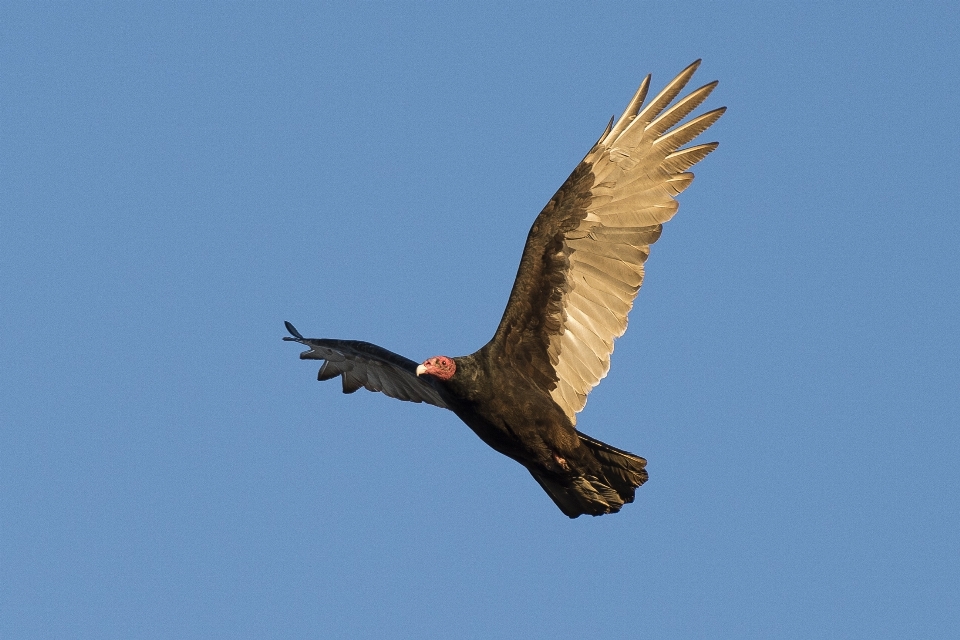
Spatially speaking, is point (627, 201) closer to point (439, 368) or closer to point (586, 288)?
point (586, 288)

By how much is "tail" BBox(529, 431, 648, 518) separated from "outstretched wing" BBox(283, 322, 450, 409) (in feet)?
2.97

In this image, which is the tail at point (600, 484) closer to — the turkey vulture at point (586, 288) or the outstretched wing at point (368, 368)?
the turkey vulture at point (586, 288)

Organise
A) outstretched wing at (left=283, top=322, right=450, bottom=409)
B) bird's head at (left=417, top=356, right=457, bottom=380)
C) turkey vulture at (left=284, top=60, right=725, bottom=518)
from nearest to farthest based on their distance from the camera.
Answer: bird's head at (left=417, top=356, right=457, bottom=380) < turkey vulture at (left=284, top=60, right=725, bottom=518) < outstretched wing at (left=283, top=322, right=450, bottom=409)

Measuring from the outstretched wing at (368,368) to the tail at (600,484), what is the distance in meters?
0.91

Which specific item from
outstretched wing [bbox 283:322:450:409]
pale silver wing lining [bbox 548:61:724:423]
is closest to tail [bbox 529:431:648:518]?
pale silver wing lining [bbox 548:61:724:423]

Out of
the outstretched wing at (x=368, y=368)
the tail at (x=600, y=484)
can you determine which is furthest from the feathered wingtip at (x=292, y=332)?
the tail at (x=600, y=484)

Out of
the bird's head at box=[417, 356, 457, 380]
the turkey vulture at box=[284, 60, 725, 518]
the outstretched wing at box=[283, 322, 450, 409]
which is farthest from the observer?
the outstretched wing at box=[283, 322, 450, 409]

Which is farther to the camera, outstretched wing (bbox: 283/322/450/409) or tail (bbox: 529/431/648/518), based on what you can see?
outstretched wing (bbox: 283/322/450/409)

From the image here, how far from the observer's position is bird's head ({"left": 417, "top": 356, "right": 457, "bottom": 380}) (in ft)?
24.0

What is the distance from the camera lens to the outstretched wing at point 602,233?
763cm

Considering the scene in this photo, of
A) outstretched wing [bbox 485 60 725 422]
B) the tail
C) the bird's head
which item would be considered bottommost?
the tail

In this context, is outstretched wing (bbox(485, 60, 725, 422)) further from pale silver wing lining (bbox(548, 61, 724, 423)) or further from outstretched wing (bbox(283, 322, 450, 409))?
outstretched wing (bbox(283, 322, 450, 409))

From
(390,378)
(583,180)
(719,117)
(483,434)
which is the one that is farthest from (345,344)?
(719,117)

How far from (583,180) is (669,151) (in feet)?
1.87
